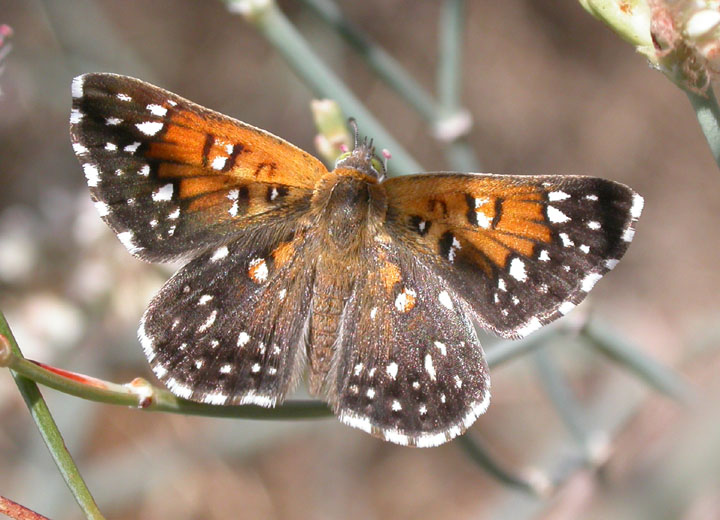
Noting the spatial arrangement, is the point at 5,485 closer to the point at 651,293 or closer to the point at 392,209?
the point at 392,209

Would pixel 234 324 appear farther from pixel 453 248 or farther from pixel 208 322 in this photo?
pixel 453 248

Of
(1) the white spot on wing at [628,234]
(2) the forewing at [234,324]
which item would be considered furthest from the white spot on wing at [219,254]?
(1) the white spot on wing at [628,234]

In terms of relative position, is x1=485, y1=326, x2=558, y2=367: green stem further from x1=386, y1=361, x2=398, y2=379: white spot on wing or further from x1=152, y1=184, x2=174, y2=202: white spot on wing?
x1=152, y1=184, x2=174, y2=202: white spot on wing

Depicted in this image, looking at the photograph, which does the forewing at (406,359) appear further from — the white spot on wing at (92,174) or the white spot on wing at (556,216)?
the white spot on wing at (92,174)

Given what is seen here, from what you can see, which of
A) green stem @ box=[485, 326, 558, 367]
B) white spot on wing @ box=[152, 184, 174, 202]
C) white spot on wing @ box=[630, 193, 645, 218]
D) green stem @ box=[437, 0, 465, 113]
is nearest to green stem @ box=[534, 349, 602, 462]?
green stem @ box=[485, 326, 558, 367]

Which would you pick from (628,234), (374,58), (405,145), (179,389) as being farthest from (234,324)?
(405,145)

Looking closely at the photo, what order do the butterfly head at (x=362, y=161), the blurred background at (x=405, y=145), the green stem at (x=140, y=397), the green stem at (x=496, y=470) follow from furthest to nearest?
1. the blurred background at (x=405, y=145)
2. the green stem at (x=496, y=470)
3. the butterfly head at (x=362, y=161)
4. the green stem at (x=140, y=397)

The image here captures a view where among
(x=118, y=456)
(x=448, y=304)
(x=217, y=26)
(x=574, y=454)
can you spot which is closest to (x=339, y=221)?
(x=448, y=304)
